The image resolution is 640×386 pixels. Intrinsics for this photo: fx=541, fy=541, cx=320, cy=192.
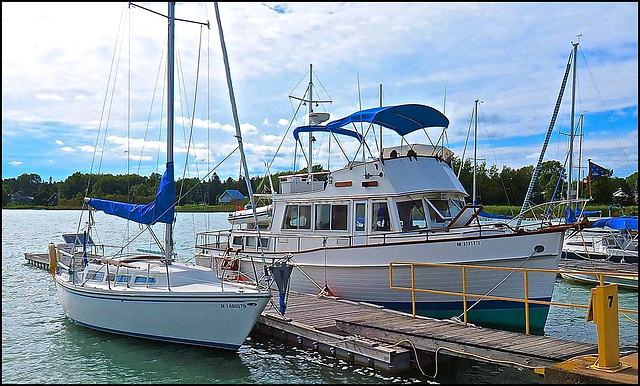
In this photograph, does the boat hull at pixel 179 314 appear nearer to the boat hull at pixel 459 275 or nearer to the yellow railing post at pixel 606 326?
the boat hull at pixel 459 275

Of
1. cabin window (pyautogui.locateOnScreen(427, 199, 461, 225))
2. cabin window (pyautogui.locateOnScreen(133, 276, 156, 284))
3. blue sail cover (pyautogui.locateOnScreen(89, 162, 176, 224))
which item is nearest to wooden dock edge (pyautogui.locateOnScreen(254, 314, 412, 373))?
cabin window (pyautogui.locateOnScreen(133, 276, 156, 284))

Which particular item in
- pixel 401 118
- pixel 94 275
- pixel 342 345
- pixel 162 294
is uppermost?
pixel 401 118

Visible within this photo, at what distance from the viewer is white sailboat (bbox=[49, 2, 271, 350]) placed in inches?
431

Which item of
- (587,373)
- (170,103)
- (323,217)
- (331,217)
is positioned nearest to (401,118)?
(331,217)

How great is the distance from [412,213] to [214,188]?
26381 mm

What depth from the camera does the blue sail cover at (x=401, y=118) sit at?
1432 cm

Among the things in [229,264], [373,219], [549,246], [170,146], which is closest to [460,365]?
[549,246]

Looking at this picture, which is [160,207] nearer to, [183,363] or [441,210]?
[183,363]

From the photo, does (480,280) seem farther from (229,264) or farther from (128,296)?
(128,296)

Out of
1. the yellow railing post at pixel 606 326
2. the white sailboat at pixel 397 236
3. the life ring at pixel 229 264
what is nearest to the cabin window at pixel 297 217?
the white sailboat at pixel 397 236

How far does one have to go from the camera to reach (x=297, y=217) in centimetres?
1593

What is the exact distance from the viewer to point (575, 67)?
25.5m

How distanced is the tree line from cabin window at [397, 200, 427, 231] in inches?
143

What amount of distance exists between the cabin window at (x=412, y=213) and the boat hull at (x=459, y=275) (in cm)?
144
